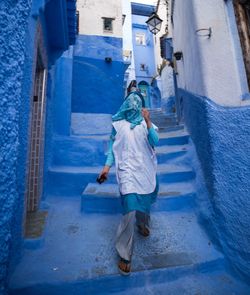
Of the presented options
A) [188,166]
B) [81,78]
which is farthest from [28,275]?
[81,78]

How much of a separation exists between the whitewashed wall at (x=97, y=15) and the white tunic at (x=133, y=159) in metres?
6.67

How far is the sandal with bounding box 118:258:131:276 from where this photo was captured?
2.12 m

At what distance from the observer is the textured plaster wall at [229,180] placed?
234cm

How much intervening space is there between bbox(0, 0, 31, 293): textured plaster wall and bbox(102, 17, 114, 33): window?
290 inches

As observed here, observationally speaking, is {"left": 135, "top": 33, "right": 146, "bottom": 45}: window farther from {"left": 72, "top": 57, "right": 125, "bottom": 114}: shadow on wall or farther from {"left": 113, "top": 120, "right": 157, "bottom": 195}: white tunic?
{"left": 113, "top": 120, "right": 157, "bottom": 195}: white tunic

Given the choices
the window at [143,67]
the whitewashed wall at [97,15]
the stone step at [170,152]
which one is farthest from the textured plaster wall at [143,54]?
the stone step at [170,152]

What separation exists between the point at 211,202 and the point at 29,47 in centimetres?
274

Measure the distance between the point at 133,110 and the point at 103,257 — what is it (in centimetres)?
171

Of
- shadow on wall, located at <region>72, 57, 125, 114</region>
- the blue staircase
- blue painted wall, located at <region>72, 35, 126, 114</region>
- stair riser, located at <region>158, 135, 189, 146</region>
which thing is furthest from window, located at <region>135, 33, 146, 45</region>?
the blue staircase

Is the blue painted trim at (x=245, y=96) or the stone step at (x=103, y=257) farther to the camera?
the blue painted trim at (x=245, y=96)

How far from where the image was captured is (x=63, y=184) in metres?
3.97

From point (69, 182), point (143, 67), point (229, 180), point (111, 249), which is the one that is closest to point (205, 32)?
point (229, 180)

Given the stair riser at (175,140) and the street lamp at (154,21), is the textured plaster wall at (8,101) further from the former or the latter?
the street lamp at (154,21)

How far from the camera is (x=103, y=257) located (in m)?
2.37
